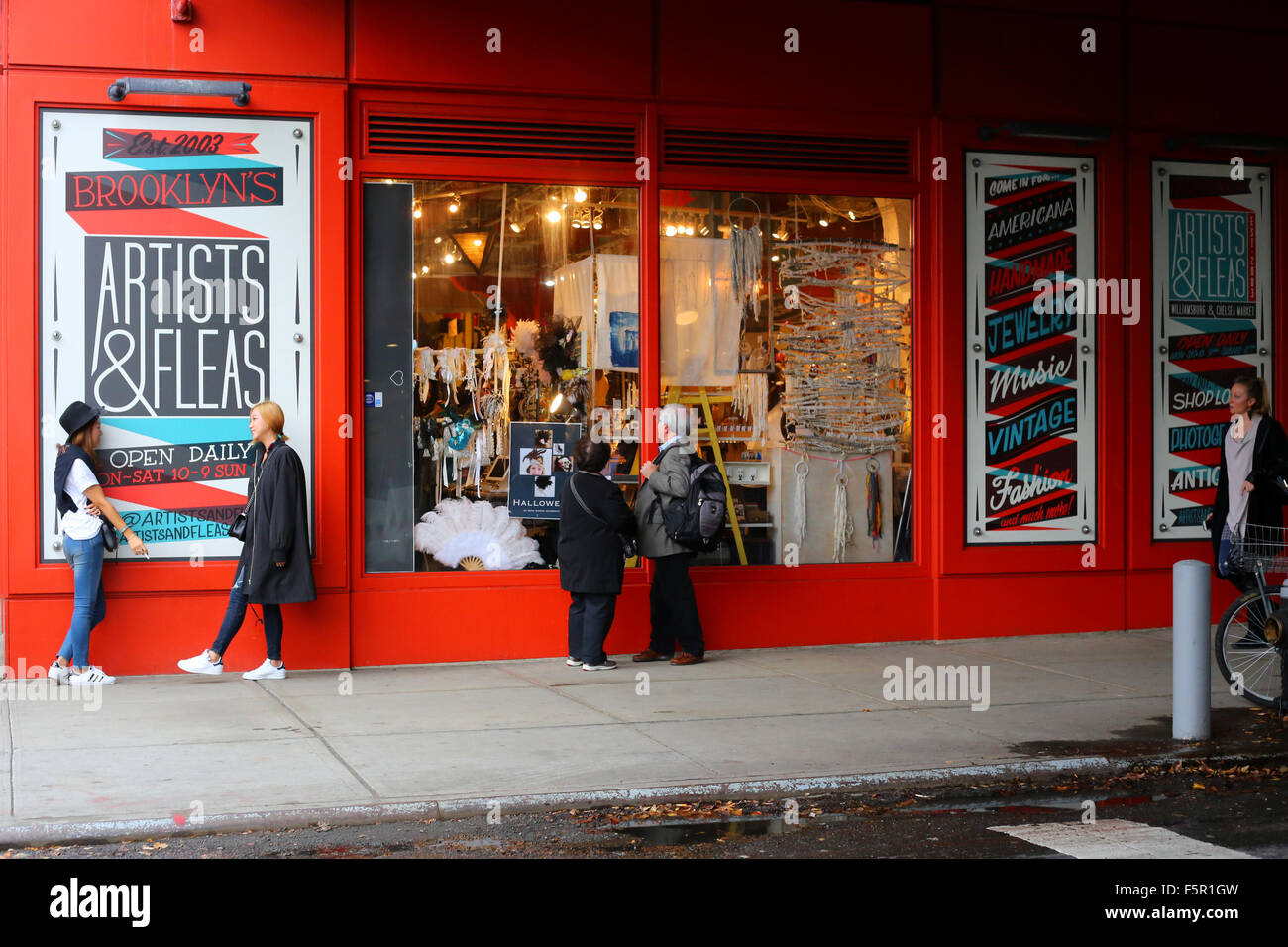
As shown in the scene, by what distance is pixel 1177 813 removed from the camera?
255 inches

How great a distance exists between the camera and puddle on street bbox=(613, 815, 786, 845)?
238 inches

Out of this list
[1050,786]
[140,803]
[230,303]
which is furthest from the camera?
[230,303]

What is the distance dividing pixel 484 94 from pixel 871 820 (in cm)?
660

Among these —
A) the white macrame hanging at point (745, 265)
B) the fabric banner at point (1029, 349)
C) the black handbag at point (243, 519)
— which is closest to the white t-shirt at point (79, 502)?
the black handbag at point (243, 519)

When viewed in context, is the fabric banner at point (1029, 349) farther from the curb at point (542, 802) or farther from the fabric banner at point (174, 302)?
the fabric banner at point (174, 302)

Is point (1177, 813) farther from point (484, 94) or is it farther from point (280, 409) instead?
point (484, 94)

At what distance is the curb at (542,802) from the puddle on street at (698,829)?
0.91 feet

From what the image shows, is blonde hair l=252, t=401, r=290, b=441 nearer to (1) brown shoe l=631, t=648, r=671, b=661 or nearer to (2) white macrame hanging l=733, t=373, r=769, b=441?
(1) brown shoe l=631, t=648, r=671, b=661

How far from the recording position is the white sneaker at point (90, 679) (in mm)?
9320

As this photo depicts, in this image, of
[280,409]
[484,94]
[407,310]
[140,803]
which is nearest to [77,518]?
[280,409]

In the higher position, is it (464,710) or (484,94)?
(484,94)

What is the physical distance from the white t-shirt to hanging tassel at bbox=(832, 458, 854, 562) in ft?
18.6

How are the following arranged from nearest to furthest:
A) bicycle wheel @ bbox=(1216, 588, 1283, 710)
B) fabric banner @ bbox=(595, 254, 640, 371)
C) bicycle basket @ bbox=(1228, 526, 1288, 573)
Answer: bicycle basket @ bbox=(1228, 526, 1288, 573) → bicycle wheel @ bbox=(1216, 588, 1283, 710) → fabric banner @ bbox=(595, 254, 640, 371)

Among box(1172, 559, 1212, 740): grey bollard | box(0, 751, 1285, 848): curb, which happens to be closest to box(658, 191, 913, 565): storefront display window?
box(1172, 559, 1212, 740): grey bollard
